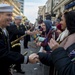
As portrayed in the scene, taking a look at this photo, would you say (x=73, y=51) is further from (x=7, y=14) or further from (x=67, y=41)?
(x=7, y=14)

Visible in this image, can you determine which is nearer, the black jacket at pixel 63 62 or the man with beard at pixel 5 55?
the black jacket at pixel 63 62

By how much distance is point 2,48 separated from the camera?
3133 mm

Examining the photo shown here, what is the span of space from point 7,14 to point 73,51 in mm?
1618

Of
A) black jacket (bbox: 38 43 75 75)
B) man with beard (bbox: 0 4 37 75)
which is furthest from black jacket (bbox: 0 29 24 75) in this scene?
black jacket (bbox: 38 43 75 75)

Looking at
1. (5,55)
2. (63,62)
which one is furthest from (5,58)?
(63,62)

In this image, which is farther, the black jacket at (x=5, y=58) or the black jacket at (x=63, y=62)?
the black jacket at (x=5, y=58)

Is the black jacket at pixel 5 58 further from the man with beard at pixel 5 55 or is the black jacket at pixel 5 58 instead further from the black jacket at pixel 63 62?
the black jacket at pixel 63 62

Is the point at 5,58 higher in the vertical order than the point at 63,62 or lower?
lower

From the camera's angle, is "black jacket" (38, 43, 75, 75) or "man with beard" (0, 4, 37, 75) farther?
"man with beard" (0, 4, 37, 75)

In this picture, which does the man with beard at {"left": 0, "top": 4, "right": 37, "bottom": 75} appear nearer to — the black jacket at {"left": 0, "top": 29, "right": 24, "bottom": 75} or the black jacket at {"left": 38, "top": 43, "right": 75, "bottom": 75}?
the black jacket at {"left": 0, "top": 29, "right": 24, "bottom": 75}

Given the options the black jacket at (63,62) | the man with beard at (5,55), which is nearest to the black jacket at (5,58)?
the man with beard at (5,55)

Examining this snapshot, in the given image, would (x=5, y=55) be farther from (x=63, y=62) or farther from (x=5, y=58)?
(x=63, y=62)

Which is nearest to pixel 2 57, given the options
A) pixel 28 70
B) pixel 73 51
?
pixel 73 51

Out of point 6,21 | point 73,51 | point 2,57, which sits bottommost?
point 2,57
